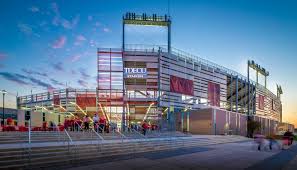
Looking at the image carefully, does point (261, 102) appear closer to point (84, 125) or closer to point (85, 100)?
point (85, 100)

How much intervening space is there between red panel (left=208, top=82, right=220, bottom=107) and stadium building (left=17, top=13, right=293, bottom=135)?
225mm

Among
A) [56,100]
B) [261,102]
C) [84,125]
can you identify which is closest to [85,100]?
[56,100]

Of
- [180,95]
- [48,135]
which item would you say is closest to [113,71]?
[180,95]

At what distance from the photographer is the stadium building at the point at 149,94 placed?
44.2m

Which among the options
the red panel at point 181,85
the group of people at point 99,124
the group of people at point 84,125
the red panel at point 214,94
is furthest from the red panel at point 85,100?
the red panel at point 214,94

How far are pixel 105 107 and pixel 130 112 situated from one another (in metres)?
4.39

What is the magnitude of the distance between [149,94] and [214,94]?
67.4 ft

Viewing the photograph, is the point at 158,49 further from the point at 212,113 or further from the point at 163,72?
the point at 212,113

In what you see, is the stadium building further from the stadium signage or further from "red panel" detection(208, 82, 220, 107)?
"red panel" detection(208, 82, 220, 107)

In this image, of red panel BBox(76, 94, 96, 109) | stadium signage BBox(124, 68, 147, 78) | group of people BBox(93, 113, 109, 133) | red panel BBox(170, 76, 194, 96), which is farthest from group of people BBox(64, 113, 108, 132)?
red panel BBox(170, 76, 194, 96)

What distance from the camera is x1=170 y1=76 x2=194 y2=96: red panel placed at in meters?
49.4

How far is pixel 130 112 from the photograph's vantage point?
46.2 metres

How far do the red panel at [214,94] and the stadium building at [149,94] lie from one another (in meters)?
0.23

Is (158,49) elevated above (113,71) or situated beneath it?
elevated above
